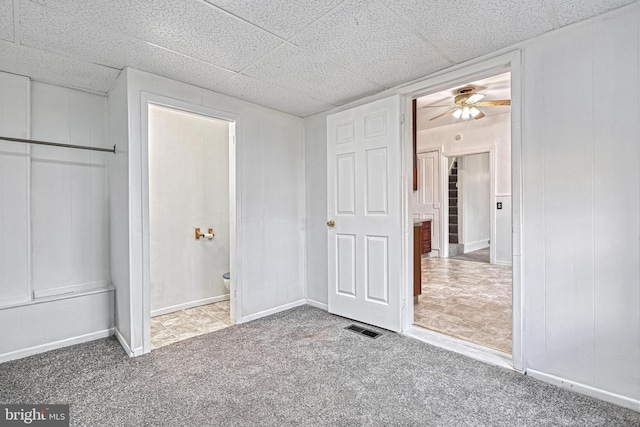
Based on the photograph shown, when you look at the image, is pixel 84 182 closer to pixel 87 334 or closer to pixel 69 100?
pixel 69 100

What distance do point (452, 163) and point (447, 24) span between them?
580 centimetres

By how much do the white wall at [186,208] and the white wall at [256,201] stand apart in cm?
48

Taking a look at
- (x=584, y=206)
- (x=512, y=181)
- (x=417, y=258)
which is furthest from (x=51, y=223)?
(x=584, y=206)

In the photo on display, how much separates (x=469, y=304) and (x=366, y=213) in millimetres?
1735

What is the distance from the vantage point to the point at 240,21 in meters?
1.84

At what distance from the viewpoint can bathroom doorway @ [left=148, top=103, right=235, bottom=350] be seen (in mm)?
3363

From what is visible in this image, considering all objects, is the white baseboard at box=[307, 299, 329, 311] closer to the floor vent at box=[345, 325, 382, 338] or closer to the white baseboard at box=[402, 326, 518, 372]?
the floor vent at box=[345, 325, 382, 338]

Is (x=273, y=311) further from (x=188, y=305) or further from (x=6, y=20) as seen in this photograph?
(x=6, y=20)

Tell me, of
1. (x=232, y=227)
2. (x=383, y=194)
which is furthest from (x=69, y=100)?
(x=383, y=194)

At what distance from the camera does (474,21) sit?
1.86 meters

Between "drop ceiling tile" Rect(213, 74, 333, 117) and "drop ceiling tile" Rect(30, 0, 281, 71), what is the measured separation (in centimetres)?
45

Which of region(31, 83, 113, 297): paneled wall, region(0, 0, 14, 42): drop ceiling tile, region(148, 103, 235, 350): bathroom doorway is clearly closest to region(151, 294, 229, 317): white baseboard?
region(148, 103, 235, 350): bathroom doorway

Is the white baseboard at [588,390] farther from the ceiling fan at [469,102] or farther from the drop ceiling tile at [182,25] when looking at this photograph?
the ceiling fan at [469,102]

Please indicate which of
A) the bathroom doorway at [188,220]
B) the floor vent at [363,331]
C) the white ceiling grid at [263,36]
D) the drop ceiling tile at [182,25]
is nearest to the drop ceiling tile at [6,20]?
the white ceiling grid at [263,36]
